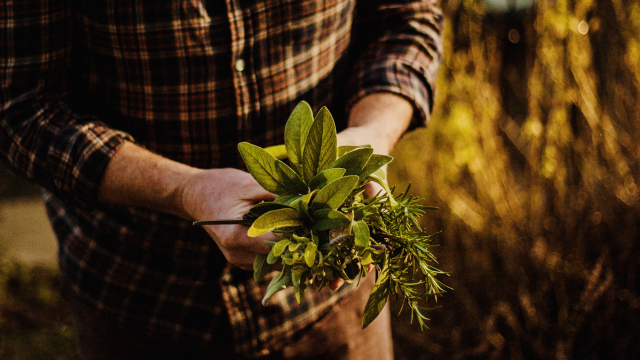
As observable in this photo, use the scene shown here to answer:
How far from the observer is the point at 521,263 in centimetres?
232

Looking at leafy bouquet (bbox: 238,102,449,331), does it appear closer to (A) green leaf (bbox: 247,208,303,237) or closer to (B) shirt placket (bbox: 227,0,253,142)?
(A) green leaf (bbox: 247,208,303,237)

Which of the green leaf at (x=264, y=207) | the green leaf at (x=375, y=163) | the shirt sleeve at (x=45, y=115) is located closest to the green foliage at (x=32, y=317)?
the shirt sleeve at (x=45, y=115)

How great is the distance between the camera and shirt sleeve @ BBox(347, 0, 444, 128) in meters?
1.11

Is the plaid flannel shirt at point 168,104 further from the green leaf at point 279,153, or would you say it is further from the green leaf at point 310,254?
the green leaf at point 310,254

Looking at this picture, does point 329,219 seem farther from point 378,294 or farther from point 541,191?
point 541,191

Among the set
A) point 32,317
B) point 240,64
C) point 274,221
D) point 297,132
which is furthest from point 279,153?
point 32,317

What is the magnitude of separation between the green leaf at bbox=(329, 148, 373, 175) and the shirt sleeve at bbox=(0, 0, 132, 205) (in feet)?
1.79

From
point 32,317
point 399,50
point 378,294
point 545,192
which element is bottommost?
point 32,317

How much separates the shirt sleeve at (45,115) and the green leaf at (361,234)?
0.61 m

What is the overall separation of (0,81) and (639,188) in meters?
2.53

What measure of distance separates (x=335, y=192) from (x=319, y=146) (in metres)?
0.09

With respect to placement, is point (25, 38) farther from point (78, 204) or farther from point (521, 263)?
point (521, 263)

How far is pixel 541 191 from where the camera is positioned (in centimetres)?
229

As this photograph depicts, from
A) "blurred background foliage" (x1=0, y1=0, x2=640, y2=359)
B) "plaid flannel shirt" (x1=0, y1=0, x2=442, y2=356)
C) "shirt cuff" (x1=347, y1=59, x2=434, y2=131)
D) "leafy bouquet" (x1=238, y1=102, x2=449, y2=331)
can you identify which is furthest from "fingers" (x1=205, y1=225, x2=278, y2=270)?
"blurred background foliage" (x1=0, y1=0, x2=640, y2=359)
